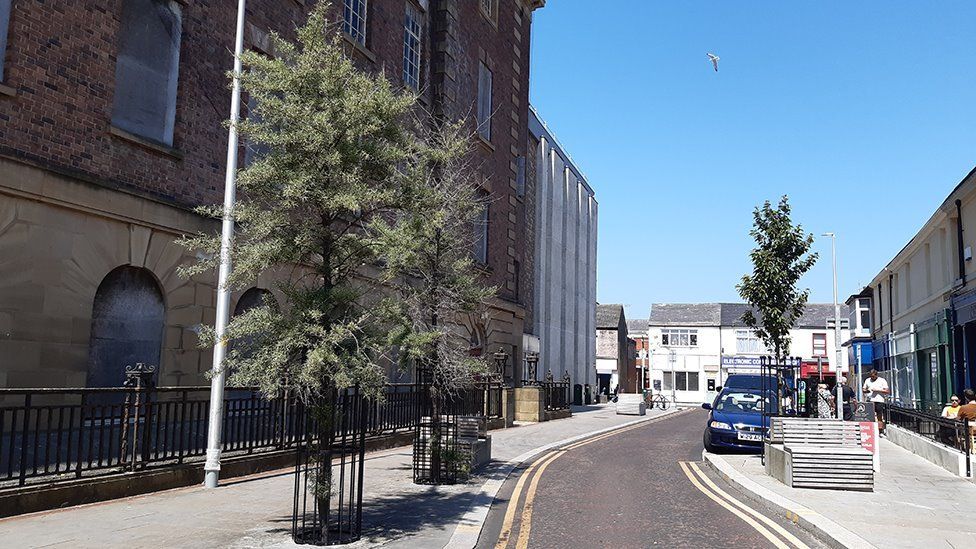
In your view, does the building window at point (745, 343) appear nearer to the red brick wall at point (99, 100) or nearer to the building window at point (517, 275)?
the building window at point (517, 275)

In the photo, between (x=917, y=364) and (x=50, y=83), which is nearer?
(x=50, y=83)

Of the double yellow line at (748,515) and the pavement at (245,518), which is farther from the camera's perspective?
the double yellow line at (748,515)

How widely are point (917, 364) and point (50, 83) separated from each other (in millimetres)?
29014

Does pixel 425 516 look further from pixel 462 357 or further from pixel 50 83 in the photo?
pixel 50 83

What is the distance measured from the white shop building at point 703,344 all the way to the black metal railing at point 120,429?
60453 mm

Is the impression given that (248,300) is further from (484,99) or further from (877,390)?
(877,390)

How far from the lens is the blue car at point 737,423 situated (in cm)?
1698

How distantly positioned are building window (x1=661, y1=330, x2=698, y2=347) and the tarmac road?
57.5 m

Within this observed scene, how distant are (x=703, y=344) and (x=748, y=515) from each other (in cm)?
6448

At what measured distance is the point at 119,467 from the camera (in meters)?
10.4

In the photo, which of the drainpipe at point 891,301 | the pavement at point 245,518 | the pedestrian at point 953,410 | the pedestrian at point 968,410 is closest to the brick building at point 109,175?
the pavement at point 245,518

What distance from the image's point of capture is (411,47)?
970 inches

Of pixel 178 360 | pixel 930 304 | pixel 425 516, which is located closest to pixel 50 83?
pixel 178 360

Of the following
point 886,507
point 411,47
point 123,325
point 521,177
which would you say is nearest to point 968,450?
point 886,507
